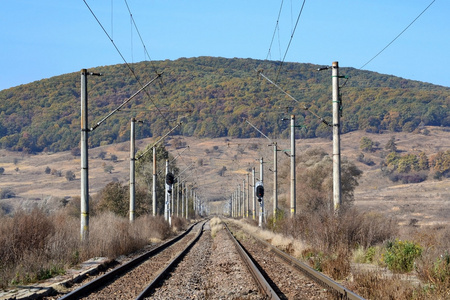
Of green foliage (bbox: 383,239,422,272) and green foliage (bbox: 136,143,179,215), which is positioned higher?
green foliage (bbox: 136,143,179,215)

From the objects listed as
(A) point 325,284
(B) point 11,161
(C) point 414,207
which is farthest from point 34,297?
(B) point 11,161

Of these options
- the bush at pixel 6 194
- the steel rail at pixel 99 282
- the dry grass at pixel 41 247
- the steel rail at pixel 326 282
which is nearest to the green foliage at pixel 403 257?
the steel rail at pixel 326 282

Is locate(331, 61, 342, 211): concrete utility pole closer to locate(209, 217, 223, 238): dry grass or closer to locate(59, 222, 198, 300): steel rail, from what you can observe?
locate(59, 222, 198, 300): steel rail

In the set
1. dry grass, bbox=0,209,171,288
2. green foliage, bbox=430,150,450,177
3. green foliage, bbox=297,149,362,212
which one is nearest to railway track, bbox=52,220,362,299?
dry grass, bbox=0,209,171,288

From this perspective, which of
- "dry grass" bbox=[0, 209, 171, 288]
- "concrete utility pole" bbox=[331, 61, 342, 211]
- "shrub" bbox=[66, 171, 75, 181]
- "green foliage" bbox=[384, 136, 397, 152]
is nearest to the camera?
"dry grass" bbox=[0, 209, 171, 288]

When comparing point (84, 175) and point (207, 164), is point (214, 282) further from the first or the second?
point (207, 164)

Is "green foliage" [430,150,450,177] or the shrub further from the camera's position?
the shrub

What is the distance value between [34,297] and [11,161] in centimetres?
16513

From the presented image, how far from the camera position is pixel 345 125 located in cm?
18200

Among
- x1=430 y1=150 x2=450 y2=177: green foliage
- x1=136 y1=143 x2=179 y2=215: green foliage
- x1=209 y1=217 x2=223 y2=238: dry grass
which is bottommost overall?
x1=209 y1=217 x2=223 y2=238: dry grass

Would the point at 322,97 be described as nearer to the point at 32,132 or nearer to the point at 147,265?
the point at 32,132

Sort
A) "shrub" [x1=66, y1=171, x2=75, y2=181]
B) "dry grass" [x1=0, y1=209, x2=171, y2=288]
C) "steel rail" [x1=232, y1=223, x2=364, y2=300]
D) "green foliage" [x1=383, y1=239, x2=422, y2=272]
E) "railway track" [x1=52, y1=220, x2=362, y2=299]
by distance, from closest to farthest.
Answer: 1. "steel rail" [x1=232, y1=223, x2=364, y2=300]
2. "railway track" [x1=52, y1=220, x2=362, y2=299]
3. "green foliage" [x1=383, y1=239, x2=422, y2=272]
4. "dry grass" [x1=0, y1=209, x2=171, y2=288]
5. "shrub" [x1=66, y1=171, x2=75, y2=181]

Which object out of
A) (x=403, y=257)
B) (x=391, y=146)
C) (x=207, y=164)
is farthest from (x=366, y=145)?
(x=403, y=257)

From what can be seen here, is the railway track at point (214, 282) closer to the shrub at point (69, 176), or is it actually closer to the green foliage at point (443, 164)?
the green foliage at point (443, 164)
